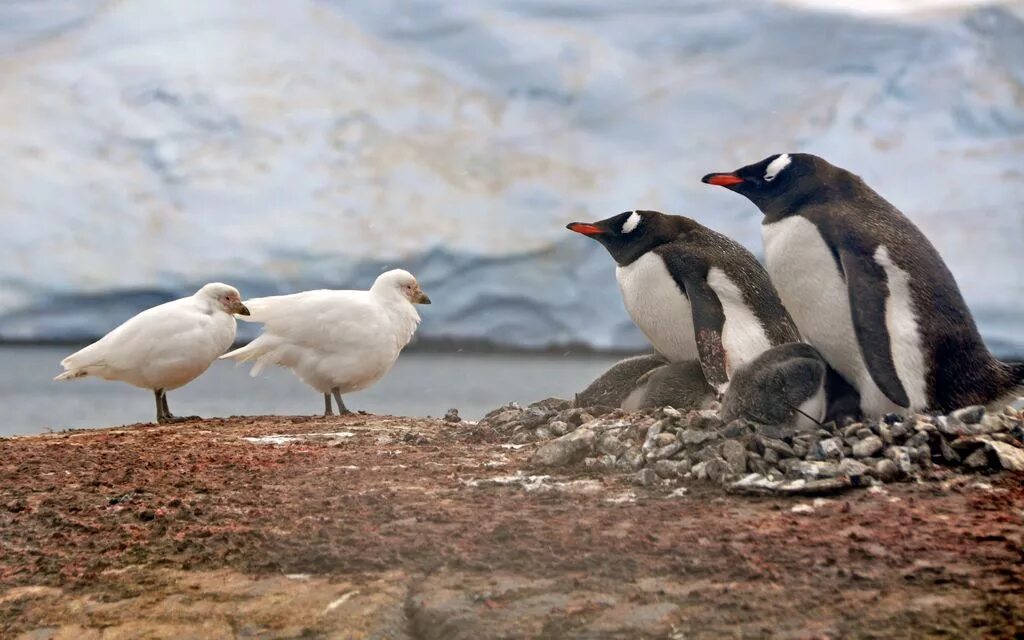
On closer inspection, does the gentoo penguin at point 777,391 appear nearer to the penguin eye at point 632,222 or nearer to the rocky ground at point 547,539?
the rocky ground at point 547,539

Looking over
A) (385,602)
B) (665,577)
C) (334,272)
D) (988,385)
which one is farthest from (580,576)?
(334,272)

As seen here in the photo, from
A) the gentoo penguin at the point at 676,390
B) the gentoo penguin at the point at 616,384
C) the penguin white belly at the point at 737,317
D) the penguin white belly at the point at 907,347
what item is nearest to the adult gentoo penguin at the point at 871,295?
the penguin white belly at the point at 907,347

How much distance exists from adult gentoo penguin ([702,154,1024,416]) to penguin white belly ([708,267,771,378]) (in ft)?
1.04

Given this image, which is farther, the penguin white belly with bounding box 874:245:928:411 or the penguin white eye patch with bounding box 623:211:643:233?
the penguin white eye patch with bounding box 623:211:643:233

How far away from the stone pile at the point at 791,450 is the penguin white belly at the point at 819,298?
0.66 ft

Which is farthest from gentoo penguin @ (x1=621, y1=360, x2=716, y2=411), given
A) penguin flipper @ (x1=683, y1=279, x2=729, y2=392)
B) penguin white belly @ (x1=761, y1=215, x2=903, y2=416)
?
penguin white belly @ (x1=761, y1=215, x2=903, y2=416)

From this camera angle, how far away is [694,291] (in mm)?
3779

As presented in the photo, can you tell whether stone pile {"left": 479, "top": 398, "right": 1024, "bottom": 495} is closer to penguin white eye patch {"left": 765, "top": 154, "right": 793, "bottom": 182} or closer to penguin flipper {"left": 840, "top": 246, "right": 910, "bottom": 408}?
penguin flipper {"left": 840, "top": 246, "right": 910, "bottom": 408}

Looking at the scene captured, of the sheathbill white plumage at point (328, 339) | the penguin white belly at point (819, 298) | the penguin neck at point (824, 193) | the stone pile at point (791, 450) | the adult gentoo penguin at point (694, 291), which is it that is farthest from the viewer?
the sheathbill white plumage at point (328, 339)

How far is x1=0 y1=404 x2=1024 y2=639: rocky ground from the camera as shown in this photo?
193 cm

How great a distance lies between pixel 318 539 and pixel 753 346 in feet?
6.27

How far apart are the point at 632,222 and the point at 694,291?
442 mm

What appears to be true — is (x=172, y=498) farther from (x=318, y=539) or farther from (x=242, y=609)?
(x=242, y=609)

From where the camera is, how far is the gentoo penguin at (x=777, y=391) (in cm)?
302
